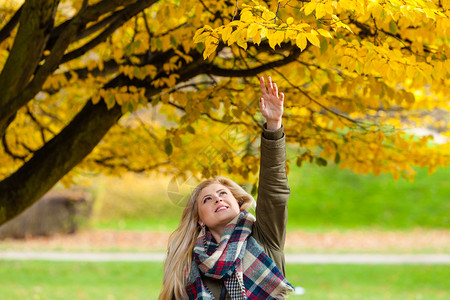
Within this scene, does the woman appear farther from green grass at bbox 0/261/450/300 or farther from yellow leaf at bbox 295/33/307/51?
green grass at bbox 0/261/450/300

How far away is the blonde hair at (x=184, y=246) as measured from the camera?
2.92 m

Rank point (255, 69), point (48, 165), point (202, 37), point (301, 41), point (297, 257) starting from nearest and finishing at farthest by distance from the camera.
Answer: point (301, 41) → point (202, 37) → point (255, 69) → point (48, 165) → point (297, 257)

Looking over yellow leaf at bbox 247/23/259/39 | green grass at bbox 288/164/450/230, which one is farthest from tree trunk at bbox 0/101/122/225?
green grass at bbox 288/164/450/230

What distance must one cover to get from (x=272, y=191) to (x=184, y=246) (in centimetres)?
49

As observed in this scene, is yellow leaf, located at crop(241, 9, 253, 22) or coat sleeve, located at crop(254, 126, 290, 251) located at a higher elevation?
yellow leaf, located at crop(241, 9, 253, 22)

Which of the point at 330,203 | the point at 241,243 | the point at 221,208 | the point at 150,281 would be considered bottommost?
the point at 150,281

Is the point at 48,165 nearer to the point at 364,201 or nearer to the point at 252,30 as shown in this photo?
the point at 252,30

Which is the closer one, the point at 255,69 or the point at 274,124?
the point at 274,124

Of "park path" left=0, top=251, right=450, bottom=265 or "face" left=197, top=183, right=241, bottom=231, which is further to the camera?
"park path" left=0, top=251, right=450, bottom=265

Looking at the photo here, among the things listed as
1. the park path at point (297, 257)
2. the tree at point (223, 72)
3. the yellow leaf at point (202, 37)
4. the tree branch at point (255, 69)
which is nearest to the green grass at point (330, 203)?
the park path at point (297, 257)

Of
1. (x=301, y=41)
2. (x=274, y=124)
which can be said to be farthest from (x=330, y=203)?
(x=301, y=41)

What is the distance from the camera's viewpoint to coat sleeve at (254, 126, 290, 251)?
2826 millimetres

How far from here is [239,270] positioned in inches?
112

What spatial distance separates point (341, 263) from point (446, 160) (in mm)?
8675
